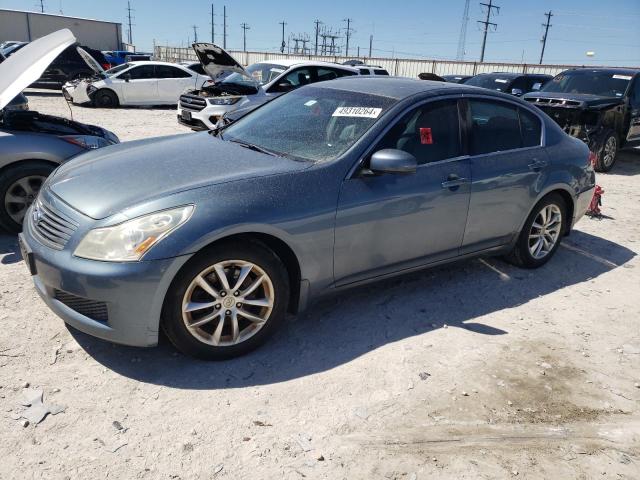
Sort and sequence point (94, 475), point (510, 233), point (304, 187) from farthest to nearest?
point (510, 233) → point (304, 187) → point (94, 475)

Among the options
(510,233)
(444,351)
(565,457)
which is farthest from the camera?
(510,233)

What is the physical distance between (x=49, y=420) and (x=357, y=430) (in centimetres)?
151

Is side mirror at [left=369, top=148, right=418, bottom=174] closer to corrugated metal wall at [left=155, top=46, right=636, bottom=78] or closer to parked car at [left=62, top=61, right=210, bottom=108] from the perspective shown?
parked car at [left=62, top=61, right=210, bottom=108]

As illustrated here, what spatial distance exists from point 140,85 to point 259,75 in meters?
5.90

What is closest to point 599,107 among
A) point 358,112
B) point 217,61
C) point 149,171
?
point 217,61

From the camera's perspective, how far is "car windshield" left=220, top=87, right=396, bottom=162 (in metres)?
3.48

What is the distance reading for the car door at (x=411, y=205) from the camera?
130 inches

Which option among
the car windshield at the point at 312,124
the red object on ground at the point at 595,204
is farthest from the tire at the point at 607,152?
the car windshield at the point at 312,124

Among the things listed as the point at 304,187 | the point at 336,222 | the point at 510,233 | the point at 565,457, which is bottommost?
the point at 565,457

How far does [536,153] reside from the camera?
4387mm

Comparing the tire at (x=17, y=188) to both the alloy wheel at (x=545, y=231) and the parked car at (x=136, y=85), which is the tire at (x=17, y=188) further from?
the parked car at (x=136, y=85)

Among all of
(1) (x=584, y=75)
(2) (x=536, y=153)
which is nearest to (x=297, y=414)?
(2) (x=536, y=153)

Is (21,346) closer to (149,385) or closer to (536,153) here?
(149,385)

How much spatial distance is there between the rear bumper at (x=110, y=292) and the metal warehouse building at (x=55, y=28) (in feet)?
121
